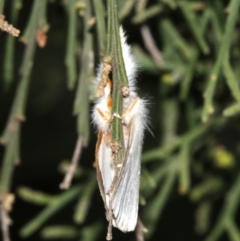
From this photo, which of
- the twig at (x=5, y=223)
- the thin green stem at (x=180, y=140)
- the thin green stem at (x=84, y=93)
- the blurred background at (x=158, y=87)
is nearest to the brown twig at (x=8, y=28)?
the blurred background at (x=158, y=87)

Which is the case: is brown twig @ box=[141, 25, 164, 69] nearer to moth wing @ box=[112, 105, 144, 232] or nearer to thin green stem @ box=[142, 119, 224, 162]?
thin green stem @ box=[142, 119, 224, 162]

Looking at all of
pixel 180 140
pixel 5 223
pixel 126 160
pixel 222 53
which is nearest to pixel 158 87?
pixel 180 140

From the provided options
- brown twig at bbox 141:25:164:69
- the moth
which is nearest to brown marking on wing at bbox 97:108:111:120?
the moth

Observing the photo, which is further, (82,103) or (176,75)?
(176,75)

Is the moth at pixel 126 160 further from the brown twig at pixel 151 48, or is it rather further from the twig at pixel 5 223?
the brown twig at pixel 151 48

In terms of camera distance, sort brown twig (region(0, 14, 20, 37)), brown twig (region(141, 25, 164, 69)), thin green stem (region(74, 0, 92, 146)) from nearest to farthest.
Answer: brown twig (region(0, 14, 20, 37)), thin green stem (region(74, 0, 92, 146)), brown twig (region(141, 25, 164, 69))

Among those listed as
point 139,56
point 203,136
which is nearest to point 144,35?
point 139,56

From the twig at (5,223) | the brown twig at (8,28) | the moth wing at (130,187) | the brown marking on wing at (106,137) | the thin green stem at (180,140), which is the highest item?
the brown twig at (8,28)

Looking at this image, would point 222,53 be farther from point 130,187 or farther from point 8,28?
point 8,28

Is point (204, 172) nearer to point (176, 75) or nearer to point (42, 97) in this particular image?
point (176, 75)
